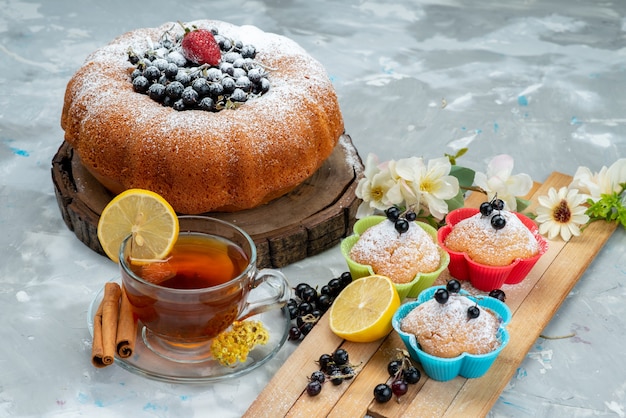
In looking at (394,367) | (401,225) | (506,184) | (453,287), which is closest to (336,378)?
(394,367)

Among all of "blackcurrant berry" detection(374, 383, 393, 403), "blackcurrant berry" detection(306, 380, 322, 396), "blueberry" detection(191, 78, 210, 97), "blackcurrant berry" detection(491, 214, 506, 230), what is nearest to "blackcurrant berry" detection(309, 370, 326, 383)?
"blackcurrant berry" detection(306, 380, 322, 396)

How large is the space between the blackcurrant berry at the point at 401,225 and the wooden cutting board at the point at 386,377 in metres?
0.24

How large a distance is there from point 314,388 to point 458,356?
0.35m

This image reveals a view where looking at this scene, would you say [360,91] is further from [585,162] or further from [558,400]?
[558,400]

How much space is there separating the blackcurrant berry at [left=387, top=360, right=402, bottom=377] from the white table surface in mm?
306

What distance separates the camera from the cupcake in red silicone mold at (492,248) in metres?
2.46

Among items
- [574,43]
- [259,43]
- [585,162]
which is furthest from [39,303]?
[574,43]

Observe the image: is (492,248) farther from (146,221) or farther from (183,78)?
(183,78)

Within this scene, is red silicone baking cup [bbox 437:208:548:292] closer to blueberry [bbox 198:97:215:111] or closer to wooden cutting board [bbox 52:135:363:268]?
wooden cutting board [bbox 52:135:363:268]

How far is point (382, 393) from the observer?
2.11 m

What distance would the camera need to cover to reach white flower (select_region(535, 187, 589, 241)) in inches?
108

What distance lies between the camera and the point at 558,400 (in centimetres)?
230

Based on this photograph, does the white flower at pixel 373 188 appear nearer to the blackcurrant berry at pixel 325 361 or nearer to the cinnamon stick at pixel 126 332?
the blackcurrant berry at pixel 325 361

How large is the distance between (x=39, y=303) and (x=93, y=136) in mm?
533
